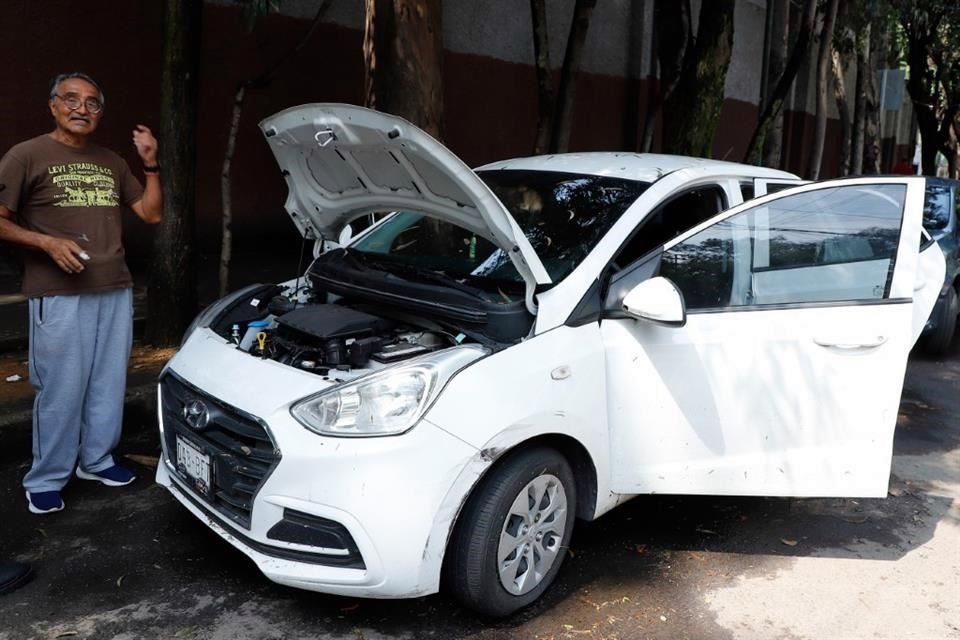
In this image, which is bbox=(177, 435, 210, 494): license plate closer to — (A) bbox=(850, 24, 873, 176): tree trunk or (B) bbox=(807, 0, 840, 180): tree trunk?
(B) bbox=(807, 0, 840, 180): tree trunk

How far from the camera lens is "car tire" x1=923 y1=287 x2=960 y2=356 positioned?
702 cm

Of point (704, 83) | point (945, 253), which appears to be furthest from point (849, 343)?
point (704, 83)

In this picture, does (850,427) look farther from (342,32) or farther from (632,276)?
(342,32)

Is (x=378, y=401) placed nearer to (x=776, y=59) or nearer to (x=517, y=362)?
(x=517, y=362)

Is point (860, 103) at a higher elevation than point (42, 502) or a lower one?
higher

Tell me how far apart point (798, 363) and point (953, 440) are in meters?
2.57

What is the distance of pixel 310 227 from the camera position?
4.05 metres

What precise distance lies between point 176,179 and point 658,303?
12.6 ft

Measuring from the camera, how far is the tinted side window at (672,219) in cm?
353

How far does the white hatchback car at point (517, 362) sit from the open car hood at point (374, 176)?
0.01m

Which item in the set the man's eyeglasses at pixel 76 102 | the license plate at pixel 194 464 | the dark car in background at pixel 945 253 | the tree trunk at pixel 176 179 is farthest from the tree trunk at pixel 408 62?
the dark car in background at pixel 945 253

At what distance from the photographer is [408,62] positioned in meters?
5.46

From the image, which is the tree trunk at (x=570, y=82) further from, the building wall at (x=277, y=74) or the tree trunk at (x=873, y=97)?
the tree trunk at (x=873, y=97)

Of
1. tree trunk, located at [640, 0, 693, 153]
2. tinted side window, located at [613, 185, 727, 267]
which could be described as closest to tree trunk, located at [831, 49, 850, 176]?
tree trunk, located at [640, 0, 693, 153]
